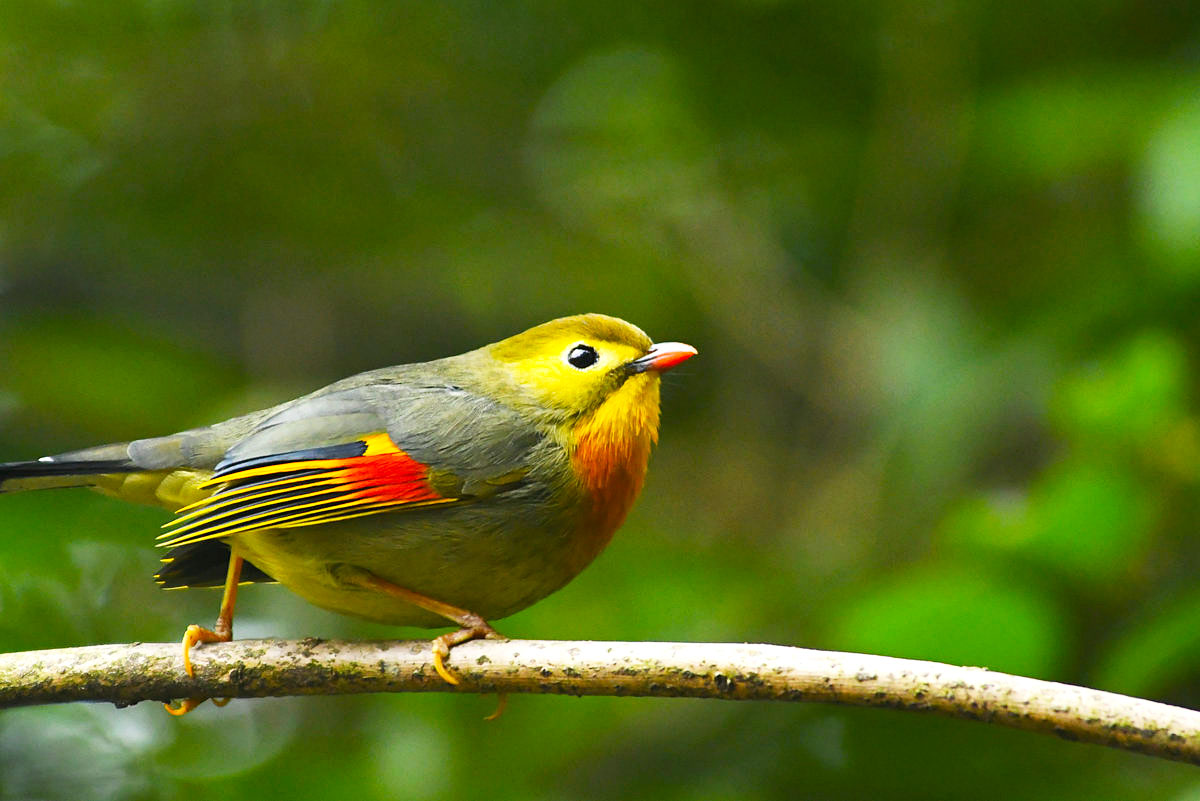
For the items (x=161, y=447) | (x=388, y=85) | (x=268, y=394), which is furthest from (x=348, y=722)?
(x=388, y=85)

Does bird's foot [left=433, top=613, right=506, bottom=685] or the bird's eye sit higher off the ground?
the bird's eye

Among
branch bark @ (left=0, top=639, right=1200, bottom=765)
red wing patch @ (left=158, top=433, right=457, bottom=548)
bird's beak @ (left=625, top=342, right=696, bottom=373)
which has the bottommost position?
branch bark @ (left=0, top=639, right=1200, bottom=765)

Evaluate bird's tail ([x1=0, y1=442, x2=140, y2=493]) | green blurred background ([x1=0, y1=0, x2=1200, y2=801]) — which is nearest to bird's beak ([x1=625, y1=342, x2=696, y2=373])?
green blurred background ([x1=0, y1=0, x2=1200, y2=801])

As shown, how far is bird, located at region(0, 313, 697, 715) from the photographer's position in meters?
3.13

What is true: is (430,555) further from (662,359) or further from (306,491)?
(662,359)

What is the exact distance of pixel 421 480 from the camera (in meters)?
3.19

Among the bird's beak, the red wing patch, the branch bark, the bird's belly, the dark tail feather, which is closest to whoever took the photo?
the branch bark

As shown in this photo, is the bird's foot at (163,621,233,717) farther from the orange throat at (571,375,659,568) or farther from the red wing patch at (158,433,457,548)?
the orange throat at (571,375,659,568)

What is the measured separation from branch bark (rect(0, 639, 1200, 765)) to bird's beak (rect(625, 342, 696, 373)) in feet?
3.15

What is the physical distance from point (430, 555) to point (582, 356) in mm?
746

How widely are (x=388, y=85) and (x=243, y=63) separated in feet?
2.40

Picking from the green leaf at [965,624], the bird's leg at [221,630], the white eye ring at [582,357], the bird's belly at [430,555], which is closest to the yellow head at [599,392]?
the white eye ring at [582,357]

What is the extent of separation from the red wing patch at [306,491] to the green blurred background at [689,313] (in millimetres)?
948

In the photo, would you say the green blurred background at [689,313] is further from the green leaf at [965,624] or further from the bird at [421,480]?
the bird at [421,480]
